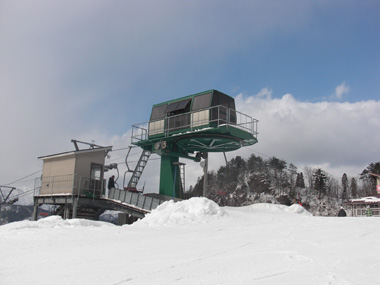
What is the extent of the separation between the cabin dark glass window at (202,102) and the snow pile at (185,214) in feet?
30.1

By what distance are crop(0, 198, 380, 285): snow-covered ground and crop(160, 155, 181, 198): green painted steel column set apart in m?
11.3

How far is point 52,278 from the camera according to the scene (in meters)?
6.92

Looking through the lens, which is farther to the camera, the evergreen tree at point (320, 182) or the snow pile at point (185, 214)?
the evergreen tree at point (320, 182)

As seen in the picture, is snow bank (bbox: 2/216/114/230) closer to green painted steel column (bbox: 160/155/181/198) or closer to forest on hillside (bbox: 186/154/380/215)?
green painted steel column (bbox: 160/155/181/198)

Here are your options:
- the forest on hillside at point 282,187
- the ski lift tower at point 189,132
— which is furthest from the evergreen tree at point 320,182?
the ski lift tower at point 189,132

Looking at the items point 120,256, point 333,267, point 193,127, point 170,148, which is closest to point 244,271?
point 333,267

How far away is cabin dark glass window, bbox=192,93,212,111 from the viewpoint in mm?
24653

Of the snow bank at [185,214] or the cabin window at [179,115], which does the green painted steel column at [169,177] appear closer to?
the cabin window at [179,115]

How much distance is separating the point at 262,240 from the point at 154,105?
19.5 metres

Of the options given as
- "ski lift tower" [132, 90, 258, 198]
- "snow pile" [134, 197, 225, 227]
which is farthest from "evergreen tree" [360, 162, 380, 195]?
"snow pile" [134, 197, 225, 227]

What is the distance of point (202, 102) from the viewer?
25.0 meters

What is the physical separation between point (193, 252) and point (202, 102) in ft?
55.1

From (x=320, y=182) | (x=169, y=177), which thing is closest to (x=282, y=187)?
(x=320, y=182)

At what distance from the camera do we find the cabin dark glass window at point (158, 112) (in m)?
27.6
